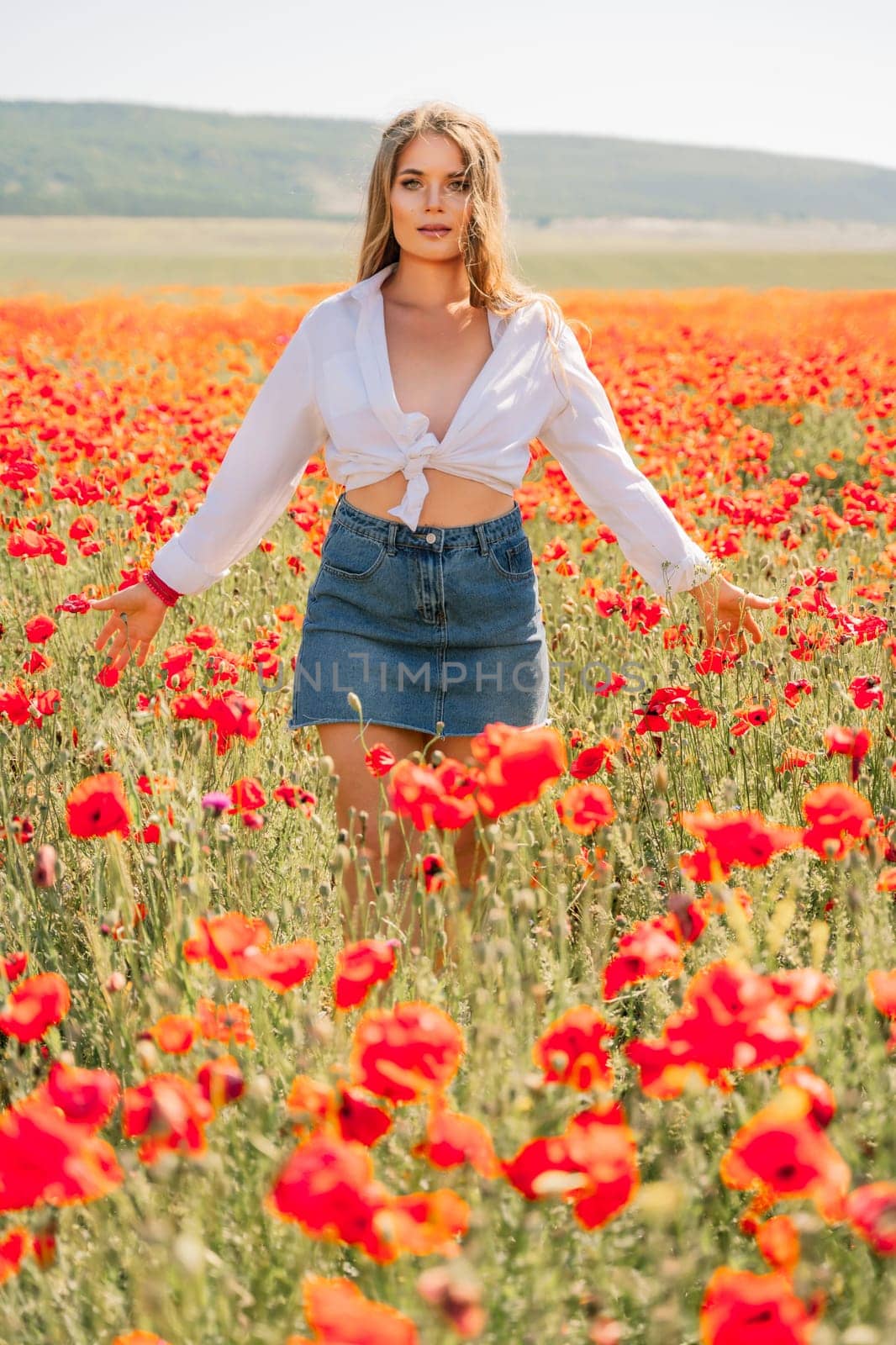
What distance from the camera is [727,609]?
3055 mm

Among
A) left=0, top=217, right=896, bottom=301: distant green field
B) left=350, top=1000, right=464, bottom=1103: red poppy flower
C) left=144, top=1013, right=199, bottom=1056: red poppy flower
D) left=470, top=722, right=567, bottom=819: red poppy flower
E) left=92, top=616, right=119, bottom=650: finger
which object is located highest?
left=470, top=722, right=567, bottom=819: red poppy flower

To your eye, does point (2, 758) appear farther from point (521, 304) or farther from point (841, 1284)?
point (841, 1284)

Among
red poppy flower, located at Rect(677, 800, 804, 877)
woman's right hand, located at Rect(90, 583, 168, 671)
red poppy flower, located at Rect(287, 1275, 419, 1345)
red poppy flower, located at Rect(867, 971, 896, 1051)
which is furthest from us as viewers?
woman's right hand, located at Rect(90, 583, 168, 671)

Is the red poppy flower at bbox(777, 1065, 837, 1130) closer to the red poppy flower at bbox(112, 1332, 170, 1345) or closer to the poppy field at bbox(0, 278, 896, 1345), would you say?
the poppy field at bbox(0, 278, 896, 1345)

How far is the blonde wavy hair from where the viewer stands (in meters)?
2.90

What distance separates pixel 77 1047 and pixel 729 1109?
1183 mm

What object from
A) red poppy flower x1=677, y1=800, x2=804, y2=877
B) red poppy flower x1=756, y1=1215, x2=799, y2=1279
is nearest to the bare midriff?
red poppy flower x1=677, y1=800, x2=804, y2=877

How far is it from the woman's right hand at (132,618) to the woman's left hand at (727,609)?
1235mm

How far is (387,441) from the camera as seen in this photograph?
2.81 metres

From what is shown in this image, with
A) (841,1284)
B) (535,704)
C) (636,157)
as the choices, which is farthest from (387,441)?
(636,157)

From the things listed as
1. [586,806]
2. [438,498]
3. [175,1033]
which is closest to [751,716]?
[438,498]

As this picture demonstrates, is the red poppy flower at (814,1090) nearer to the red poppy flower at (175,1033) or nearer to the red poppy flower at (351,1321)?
the red poppy flower at (351,1321)

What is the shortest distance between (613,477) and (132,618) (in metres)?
1.14

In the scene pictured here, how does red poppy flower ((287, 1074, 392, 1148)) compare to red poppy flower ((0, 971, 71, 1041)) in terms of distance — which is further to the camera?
red poppy flower ((0, 971, 71, 1041))
